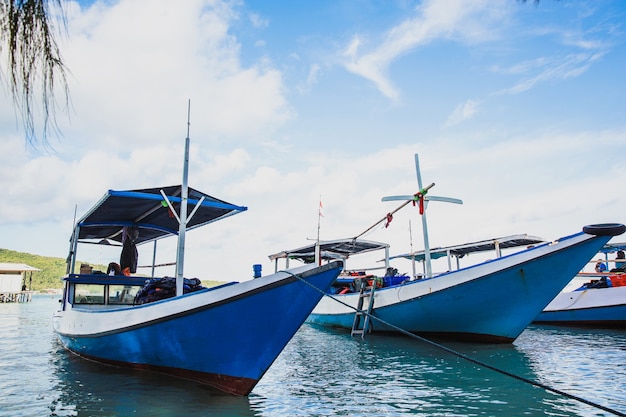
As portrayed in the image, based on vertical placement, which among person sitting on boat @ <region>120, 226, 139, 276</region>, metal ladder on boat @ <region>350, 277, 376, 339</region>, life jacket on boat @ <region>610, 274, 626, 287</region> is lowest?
metal ladder on boat @ <region>350, 277, 376, 339</region>

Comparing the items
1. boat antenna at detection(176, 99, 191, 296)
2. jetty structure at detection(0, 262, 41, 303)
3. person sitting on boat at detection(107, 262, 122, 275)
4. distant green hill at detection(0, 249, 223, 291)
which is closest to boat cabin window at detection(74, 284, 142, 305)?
person sitting on boat at detection(107, 262, 122, 275)

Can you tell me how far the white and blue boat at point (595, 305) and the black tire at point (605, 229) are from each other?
30.4ft

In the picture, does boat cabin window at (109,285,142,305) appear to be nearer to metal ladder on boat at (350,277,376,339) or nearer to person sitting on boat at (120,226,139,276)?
person sitting on boat at (120,226,139,276)

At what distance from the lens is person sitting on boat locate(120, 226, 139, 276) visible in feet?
39.0

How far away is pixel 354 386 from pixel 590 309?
50.2ft

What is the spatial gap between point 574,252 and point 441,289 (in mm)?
3593

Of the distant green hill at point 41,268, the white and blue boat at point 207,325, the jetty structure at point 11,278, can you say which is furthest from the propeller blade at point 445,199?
the distant green hill at point 41,268

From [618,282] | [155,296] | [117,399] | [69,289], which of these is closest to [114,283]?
[69,289]

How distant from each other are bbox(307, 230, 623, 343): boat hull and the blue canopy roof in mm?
5395

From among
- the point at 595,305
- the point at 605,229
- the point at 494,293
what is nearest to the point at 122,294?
the point at 494,293

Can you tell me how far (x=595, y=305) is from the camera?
1761 cm

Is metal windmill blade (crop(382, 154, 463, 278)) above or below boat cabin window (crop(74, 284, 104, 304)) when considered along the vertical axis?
above

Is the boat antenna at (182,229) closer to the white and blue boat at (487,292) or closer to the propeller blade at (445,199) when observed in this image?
the white and blue boat at (487,292)

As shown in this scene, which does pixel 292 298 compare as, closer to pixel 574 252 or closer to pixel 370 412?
pixel 370 412
